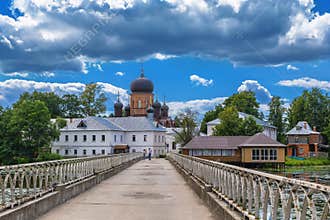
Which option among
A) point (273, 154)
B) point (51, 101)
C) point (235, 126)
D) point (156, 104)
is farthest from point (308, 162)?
point (51, 101)

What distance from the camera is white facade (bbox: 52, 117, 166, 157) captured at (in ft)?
277

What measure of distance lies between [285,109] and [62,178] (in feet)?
311

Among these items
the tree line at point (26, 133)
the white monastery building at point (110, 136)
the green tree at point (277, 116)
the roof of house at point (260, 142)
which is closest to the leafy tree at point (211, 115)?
the white monastery building at point (110, 136)

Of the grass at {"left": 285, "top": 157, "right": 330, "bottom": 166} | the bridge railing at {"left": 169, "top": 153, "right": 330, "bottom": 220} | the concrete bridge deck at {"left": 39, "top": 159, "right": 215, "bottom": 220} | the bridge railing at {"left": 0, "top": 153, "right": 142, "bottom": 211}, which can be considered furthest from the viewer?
the grass at {"left": 285, "top": 157, "right": 330, "bottom": 166}

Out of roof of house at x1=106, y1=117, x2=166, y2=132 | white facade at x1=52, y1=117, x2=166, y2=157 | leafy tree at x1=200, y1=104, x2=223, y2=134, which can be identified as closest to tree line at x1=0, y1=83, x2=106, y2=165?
white facade at x1=52, y1=117, x2=166, y2=157

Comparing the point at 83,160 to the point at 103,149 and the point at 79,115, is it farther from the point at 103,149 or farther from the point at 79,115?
the point at 79,115

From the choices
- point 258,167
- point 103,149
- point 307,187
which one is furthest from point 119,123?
point 307,187

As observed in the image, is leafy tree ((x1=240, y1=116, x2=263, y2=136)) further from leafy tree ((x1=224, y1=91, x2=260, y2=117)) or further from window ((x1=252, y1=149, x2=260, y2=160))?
leafy tree ((x1=224, y1=91, x2=260, y2=117))

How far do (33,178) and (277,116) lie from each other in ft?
326

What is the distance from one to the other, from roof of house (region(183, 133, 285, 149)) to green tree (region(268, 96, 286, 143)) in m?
36.0

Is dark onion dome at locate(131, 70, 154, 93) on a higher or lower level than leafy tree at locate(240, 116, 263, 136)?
higher

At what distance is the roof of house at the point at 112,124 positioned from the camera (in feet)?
279

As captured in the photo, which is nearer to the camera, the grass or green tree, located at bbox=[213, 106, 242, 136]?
the grass

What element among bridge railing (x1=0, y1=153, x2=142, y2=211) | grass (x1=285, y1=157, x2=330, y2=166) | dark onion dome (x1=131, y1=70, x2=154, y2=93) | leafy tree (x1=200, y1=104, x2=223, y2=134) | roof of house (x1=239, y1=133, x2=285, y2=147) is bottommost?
grass (x1=285, y1=157, x2=330, y2=166)
